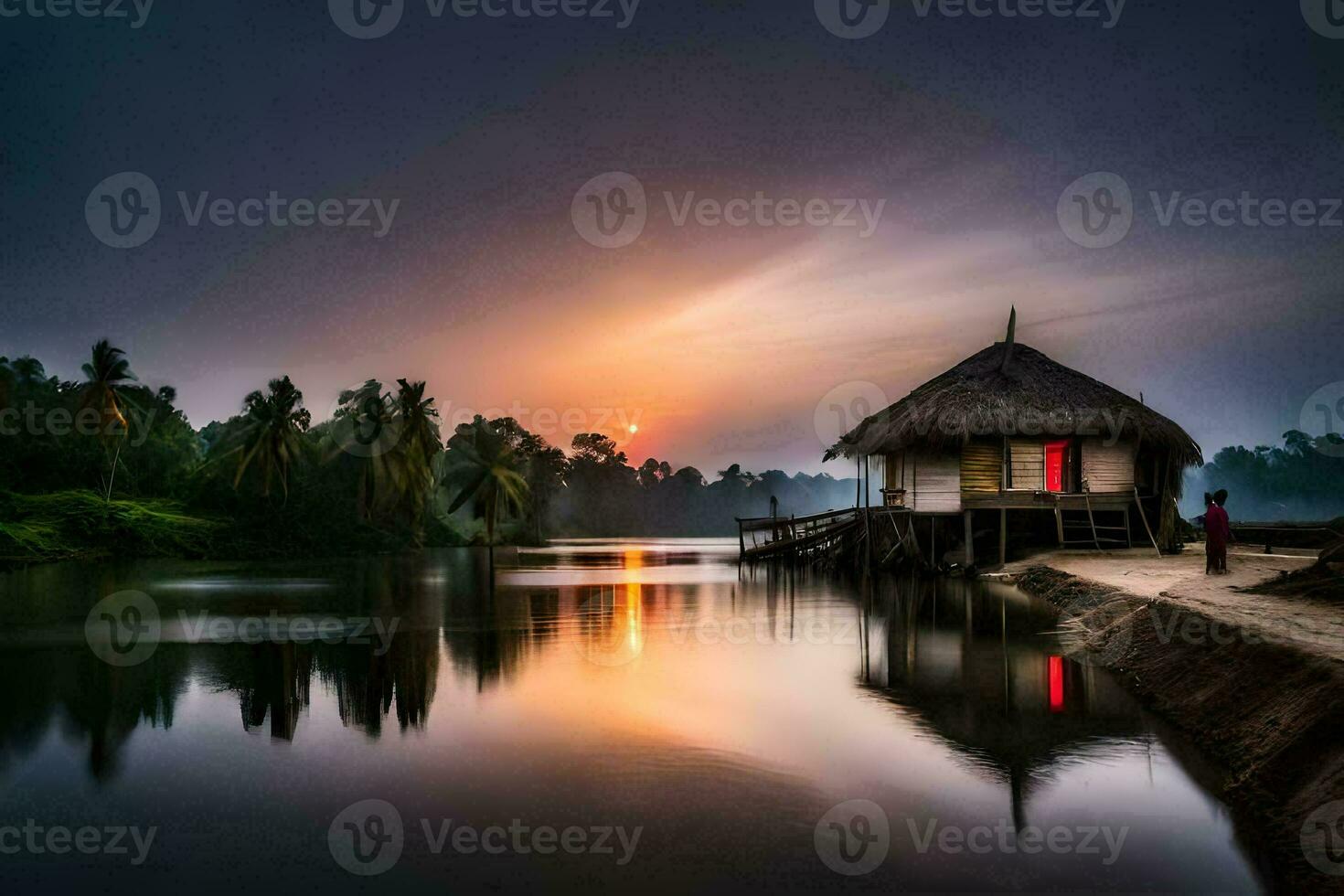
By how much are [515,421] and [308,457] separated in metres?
30.6

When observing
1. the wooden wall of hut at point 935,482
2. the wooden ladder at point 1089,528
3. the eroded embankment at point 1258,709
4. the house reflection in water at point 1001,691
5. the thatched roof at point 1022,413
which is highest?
the thatched roof at point 1022,413

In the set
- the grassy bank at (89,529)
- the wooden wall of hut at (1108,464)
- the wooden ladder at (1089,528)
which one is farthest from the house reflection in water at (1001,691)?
the grassy bank at (89,529)

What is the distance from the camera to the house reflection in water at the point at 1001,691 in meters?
9.06

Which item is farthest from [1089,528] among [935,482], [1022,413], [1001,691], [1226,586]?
[1001,691]

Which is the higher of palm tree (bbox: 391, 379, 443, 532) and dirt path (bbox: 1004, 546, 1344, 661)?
palm tree (bbox: 391, 379, 443, 532)

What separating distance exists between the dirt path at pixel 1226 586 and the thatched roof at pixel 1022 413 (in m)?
3.96

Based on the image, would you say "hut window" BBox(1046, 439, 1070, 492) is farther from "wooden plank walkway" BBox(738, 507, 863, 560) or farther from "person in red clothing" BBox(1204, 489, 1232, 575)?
"person in red clothing" BBox(1204, 489, 1232, 575)

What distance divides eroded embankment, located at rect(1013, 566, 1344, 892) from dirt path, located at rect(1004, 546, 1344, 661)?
28 centimetres

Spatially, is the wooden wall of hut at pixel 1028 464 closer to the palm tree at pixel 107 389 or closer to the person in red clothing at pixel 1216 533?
the person in red clothing at pixel 1216 533

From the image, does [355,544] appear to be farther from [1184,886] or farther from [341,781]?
[1184,886]

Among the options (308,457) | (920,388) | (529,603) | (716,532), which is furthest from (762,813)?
(716,532)

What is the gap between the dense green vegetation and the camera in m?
42.8

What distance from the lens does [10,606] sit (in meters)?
21.0

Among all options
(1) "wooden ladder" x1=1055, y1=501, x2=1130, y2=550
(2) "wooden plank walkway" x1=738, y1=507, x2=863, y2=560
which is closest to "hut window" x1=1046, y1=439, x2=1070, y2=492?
(1) "wooden ladder" x1=1055, y1=501, x2=1130, y2=550
